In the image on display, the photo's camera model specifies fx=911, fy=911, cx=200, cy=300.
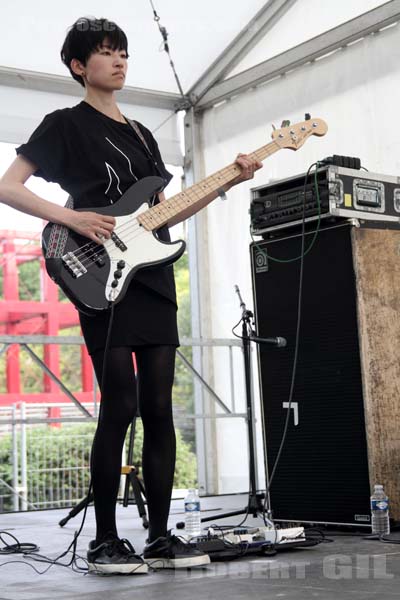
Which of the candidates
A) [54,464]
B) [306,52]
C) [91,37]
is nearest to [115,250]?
[91,37]

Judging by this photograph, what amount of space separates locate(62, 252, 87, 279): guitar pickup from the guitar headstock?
35.8 inches

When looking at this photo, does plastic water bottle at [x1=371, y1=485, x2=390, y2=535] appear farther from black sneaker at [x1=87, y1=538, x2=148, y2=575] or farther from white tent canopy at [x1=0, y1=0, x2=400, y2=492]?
white tent canopy at [x1=0, y1=0, x2=400, y2=492]

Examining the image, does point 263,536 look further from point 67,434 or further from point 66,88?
point 67,434

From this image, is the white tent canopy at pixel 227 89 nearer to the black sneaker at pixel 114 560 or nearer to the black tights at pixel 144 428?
the black tights at pixel 144 428

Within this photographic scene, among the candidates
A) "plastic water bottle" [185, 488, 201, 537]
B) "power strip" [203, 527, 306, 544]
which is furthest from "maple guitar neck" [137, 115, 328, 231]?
"plastic water bottle" [185, 488, 201, 537]

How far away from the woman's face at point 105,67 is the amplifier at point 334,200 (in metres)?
1.07

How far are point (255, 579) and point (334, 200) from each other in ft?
5.16

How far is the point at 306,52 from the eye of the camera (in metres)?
5.41

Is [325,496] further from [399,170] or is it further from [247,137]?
[247,137]

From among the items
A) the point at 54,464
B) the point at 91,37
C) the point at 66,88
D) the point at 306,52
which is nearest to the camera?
the point at 91,37

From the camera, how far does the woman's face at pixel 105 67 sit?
8.20 ft

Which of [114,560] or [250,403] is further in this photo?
[250,403]

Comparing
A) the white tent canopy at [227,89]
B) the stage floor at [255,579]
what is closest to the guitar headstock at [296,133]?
the stage floor at [255,579]

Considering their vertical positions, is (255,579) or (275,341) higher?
(275,341)
